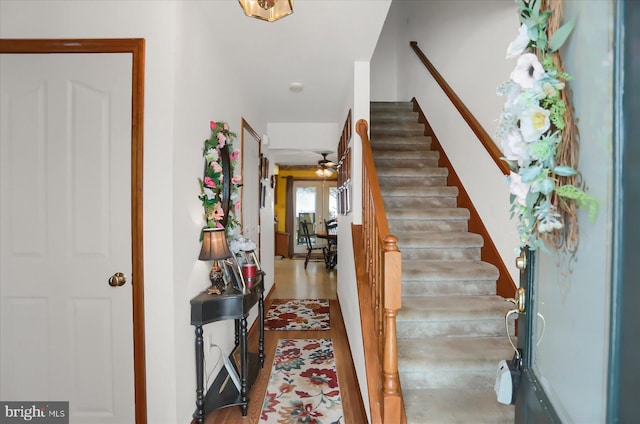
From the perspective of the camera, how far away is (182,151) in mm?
1812

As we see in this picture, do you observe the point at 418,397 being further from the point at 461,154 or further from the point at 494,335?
the point at 461,154

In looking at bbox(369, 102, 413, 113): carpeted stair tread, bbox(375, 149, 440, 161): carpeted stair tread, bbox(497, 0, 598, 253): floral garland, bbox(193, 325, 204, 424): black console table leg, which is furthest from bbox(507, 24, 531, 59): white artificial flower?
bbox(369, 102, 413, 113): carpeted stair tread

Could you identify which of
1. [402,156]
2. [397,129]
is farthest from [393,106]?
[402,156]

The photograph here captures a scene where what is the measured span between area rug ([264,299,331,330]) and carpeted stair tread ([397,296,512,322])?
5.80 feet

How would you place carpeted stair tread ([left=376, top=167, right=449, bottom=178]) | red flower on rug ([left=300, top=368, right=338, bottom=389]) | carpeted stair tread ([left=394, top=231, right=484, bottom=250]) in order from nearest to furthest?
1. red flower on rug ([left=300, top=368, right=338, bottom=389])
2. carpeted stair tread ([left=394, top=231, right=484, bottom=250])
3. carpeted stair tread ([left=376, top=167, right=449, bottom=178])

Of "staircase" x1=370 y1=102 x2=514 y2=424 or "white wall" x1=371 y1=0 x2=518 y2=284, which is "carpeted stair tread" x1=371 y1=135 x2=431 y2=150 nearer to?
"staircase" x1=370 y1=102 x2=514 y2=424

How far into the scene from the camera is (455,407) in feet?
5.63

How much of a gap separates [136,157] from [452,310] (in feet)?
7.16

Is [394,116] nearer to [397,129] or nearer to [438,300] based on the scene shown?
[397,129]

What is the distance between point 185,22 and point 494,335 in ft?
9.14

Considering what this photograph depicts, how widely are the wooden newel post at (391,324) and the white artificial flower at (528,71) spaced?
974mm

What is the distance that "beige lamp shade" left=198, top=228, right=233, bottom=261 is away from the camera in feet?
6.45

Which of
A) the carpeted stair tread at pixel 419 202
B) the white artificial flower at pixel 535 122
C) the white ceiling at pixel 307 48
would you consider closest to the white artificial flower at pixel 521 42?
the white artificial flower at pixel 535 122

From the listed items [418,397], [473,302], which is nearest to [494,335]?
[473,302]
